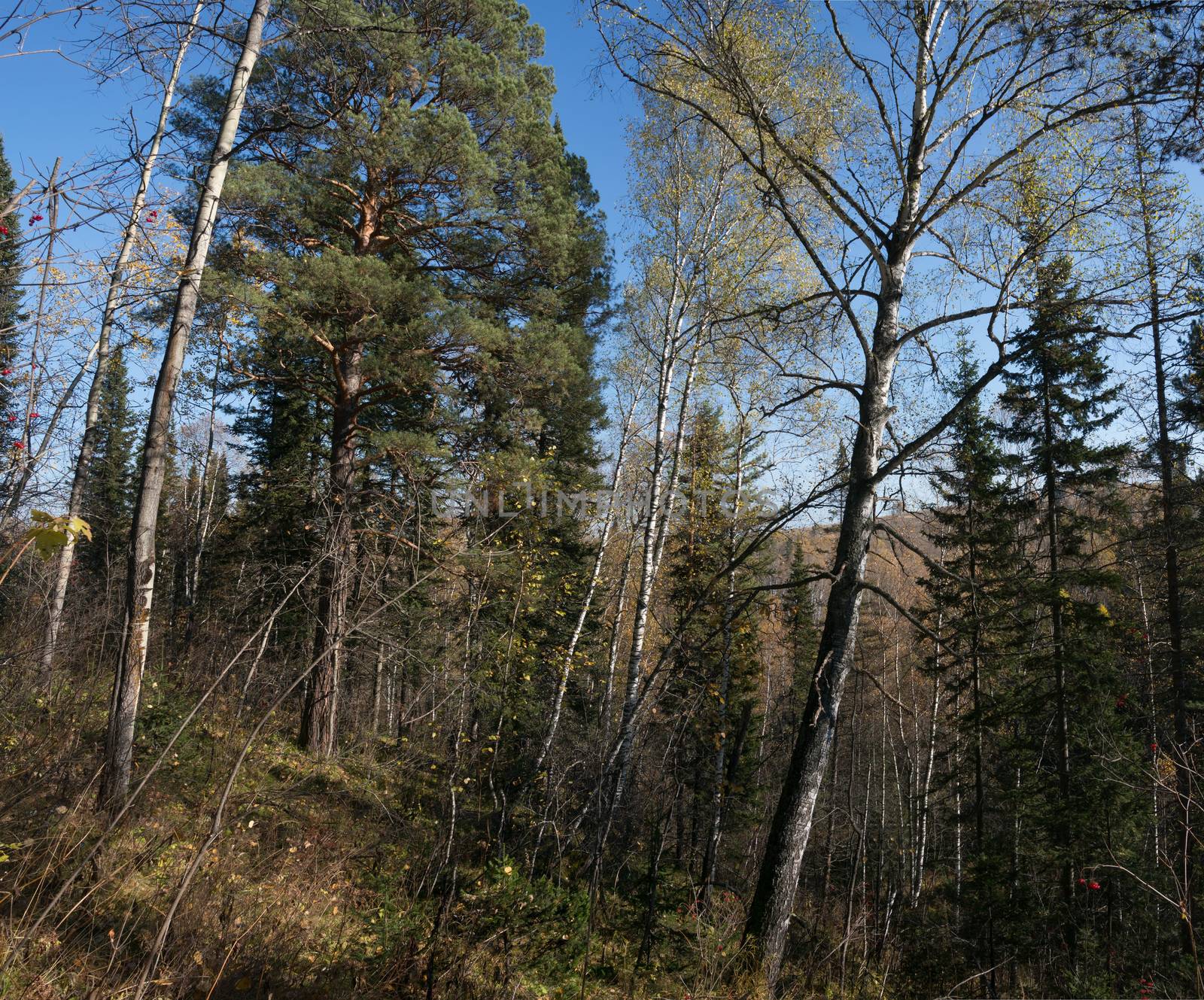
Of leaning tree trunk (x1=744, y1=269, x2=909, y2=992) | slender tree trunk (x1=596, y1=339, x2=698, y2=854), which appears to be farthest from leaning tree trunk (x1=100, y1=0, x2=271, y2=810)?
slender tree trunk (x1=596, y1=339, x2=698, y2=854)

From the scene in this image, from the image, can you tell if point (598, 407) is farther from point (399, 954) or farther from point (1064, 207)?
point (399, 954)

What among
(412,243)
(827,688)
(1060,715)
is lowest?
(1060,715)

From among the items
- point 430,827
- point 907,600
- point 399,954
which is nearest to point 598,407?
point 430,827

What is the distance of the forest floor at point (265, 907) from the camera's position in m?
3.00

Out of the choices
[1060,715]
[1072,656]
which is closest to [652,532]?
[1072,656]

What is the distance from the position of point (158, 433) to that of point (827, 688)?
4963 millimetres

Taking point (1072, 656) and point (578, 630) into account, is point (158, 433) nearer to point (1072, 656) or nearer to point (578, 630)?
point (578, 630)

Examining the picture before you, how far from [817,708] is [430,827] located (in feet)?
15.0

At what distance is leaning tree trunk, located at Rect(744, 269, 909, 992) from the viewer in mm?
4234

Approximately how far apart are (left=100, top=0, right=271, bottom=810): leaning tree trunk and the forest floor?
0.91 feet

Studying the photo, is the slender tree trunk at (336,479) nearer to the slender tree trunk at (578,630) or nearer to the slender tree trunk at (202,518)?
the slender tree trunk at (578,630)

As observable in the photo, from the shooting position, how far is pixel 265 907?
151 inches

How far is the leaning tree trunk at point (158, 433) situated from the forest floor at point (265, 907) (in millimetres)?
277

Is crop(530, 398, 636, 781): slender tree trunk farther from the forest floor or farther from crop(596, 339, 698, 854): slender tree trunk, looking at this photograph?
the forest floor
